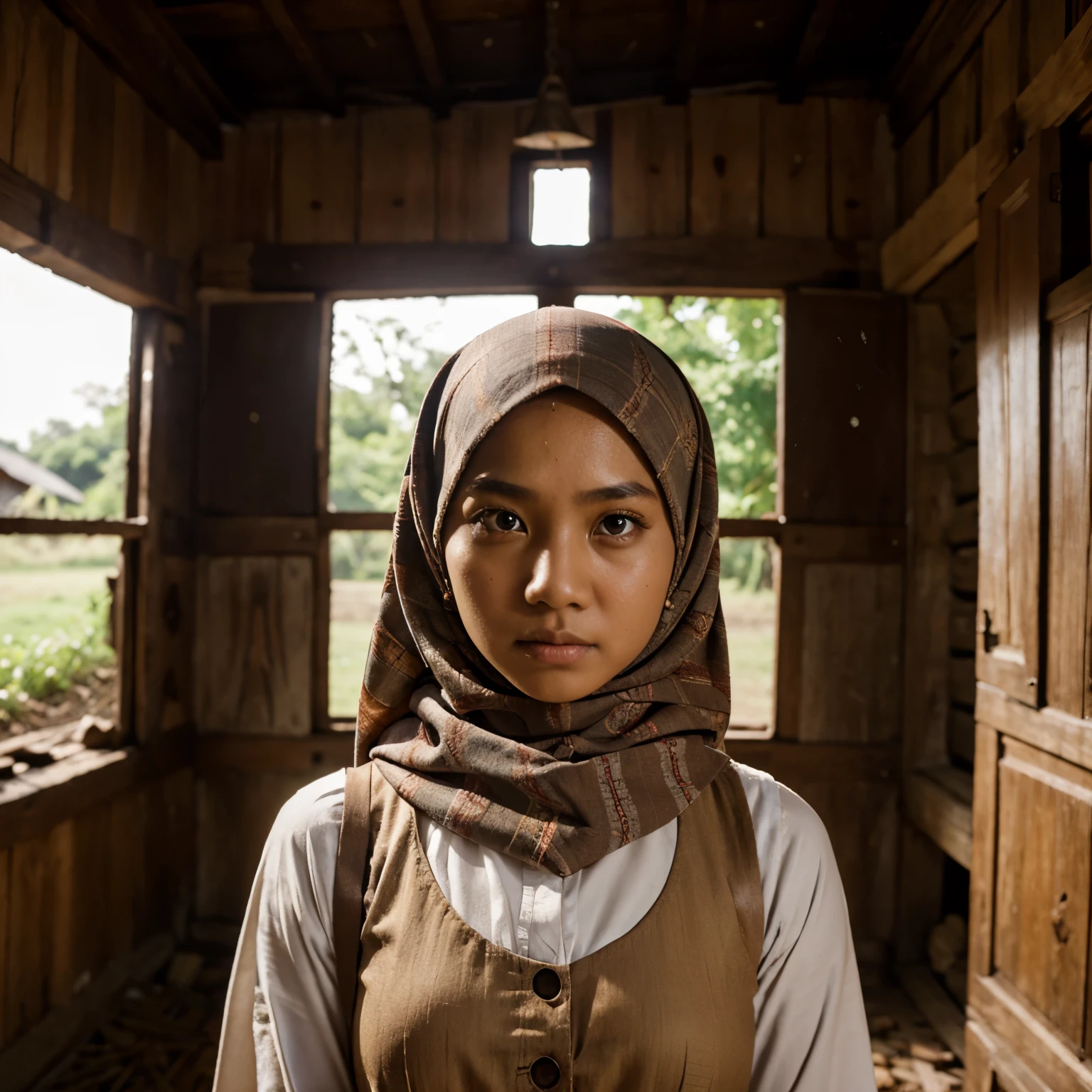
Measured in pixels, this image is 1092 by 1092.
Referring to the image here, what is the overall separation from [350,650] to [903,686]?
8.55 m

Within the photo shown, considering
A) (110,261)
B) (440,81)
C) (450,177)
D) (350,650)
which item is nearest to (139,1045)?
(110,261)

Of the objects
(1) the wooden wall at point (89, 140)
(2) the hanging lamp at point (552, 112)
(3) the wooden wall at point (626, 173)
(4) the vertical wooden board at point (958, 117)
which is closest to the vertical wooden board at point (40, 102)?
(1) the wooden wall at point (89, 140)

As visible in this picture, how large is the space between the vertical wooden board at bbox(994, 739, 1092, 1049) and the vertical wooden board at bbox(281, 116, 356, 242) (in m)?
3.01

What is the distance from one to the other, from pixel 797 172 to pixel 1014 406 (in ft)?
5.18

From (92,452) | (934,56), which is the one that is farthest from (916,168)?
(92,452)

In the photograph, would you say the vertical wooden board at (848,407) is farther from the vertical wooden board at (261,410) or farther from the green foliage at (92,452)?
the green foliage at (92,452)

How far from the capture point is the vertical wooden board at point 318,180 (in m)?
3.45

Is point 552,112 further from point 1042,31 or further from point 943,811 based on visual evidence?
point 943,811

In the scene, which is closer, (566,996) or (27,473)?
(566,996)

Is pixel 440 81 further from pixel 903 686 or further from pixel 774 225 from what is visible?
pixel 903 686

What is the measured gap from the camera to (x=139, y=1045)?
2.86m

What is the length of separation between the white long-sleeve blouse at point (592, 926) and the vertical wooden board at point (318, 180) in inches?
114

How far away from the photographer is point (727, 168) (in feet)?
10.9

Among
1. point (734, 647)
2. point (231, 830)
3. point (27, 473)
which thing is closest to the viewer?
point (231, 830)
